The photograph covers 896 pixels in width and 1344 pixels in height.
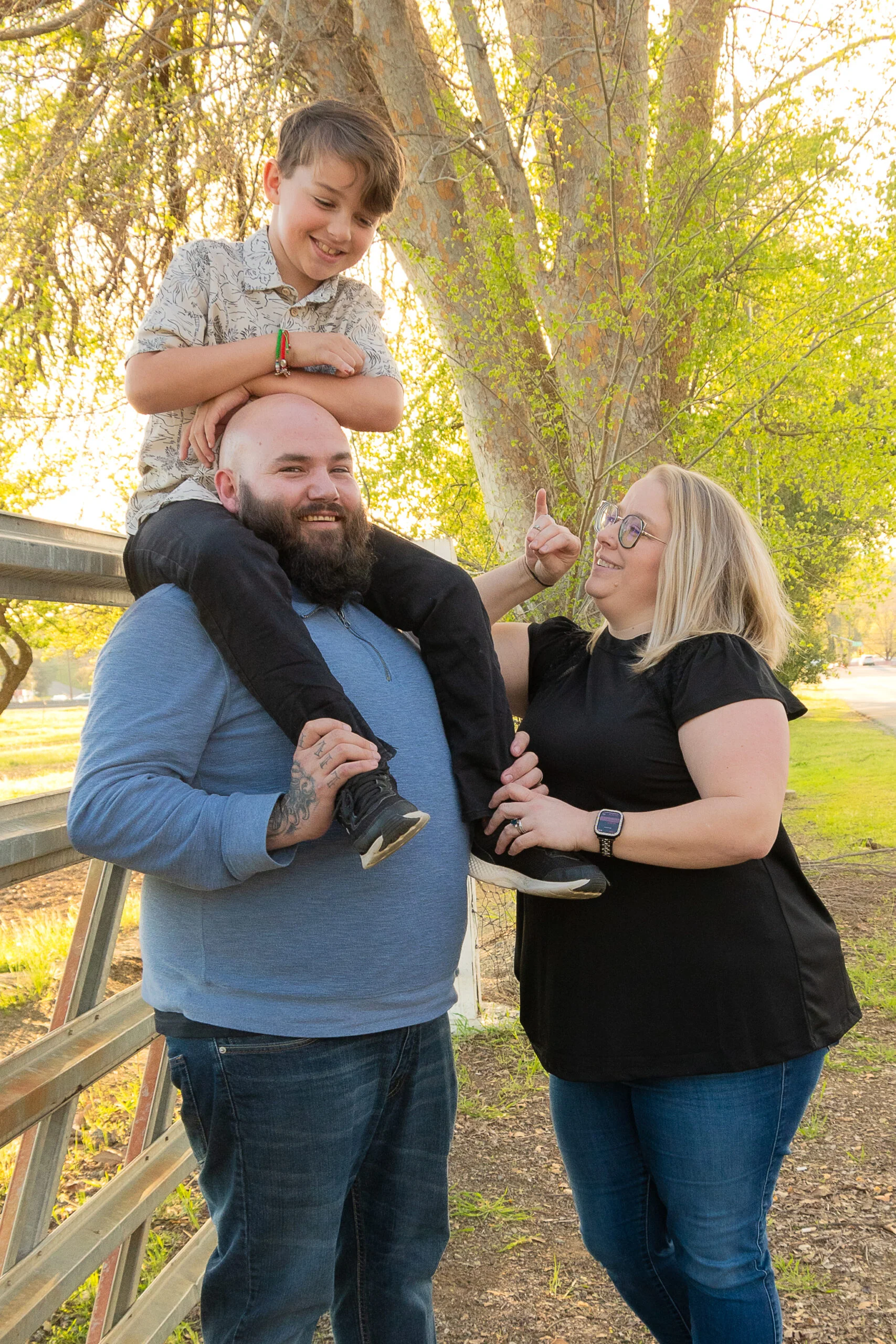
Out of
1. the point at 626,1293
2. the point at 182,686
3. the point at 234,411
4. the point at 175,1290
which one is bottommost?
the point at 175,1290

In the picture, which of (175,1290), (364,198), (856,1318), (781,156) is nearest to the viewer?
(364,198)

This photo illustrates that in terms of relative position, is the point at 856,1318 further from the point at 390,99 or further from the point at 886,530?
the point at 886,530

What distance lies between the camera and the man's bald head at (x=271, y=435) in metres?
1.89

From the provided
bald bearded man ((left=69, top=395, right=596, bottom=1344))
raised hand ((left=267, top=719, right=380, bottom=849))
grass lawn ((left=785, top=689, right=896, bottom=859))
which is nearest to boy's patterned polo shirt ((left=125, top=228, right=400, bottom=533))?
bald bearded man ((left=69, top=395, right=596, bottom=1344))

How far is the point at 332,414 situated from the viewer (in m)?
2.11

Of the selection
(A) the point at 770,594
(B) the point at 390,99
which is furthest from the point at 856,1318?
(B) the point at 390,99

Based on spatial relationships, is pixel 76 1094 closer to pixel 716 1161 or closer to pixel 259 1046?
pixel 259 1046

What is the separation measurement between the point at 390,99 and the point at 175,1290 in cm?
547

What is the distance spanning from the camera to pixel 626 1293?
7.00 ft

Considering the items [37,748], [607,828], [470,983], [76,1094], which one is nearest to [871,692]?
[37,748]

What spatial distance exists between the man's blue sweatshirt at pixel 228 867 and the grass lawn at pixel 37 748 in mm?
10935

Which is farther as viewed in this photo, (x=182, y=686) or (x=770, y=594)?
(x=770, y=594)

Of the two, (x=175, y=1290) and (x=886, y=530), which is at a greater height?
(x=886, y=530)

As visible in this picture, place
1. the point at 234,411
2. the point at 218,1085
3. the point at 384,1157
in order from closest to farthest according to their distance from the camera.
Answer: the point at 218,1085
the point at 384,1157
the point at 234,411
